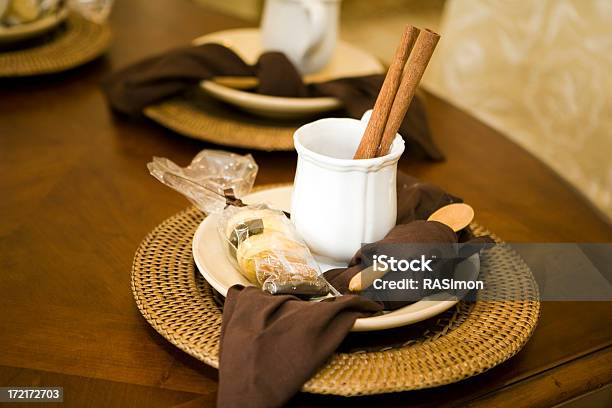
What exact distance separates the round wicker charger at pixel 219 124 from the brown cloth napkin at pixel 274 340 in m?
0.33

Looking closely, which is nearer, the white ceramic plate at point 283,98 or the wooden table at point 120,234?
the wooden table at point 120,234

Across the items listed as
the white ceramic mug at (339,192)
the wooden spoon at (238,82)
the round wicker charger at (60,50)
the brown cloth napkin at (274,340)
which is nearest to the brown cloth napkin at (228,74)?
the wooden spoon at (238,82)

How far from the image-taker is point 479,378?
51 centimetres

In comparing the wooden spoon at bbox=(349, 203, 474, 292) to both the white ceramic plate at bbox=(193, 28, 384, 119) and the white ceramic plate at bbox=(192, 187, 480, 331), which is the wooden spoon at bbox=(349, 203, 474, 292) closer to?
the white ceramic plate at bbox=(192, 187, 480, 331)

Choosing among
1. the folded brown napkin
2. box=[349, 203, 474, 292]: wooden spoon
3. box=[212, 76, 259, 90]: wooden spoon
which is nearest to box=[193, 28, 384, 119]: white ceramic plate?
box=[212, 76, 259, 90]: wooden spoon

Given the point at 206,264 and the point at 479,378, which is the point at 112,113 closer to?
the point at 206,264

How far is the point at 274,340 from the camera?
17.8 inches

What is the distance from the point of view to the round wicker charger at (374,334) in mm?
461

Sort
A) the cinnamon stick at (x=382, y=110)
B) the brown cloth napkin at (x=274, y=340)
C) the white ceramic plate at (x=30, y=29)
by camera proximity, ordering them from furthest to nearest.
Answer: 1. the white ceramic plate at (x=30, y=29)
2. the cinnamon stick at (x=382, y=110)
3. the brown cloth napkin at (x=274, y=340)

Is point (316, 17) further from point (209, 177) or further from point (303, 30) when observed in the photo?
point (209, 177)

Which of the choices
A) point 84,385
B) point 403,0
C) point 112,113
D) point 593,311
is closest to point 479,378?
point 593,311

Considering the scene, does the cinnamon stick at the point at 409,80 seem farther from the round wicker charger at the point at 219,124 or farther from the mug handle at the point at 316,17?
the mug handle at the point at 316,17

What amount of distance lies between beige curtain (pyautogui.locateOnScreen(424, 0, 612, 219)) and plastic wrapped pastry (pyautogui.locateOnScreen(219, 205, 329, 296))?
0.58 meters

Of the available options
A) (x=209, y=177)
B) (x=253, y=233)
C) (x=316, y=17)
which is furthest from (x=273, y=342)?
(x=316, y=17)
